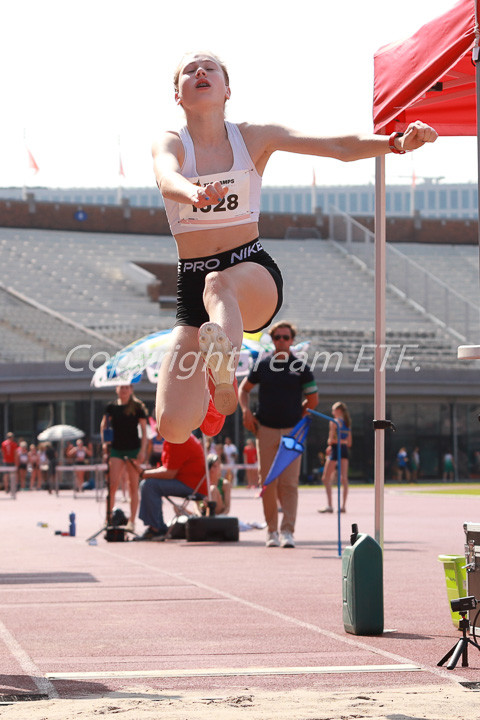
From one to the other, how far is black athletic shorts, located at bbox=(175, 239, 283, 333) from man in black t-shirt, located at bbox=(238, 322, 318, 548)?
20.2 feet

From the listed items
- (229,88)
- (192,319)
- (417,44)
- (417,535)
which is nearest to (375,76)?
(417,44)

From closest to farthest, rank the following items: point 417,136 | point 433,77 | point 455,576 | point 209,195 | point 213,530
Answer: point 209,195 → point 417,136 → point 433,77 → point 455,576 → point 213,530

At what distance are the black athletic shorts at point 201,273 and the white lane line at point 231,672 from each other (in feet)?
5.25

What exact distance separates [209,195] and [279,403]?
296 inches

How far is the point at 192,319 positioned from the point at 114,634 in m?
1.95

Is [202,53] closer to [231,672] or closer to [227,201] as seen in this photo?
[227,201]

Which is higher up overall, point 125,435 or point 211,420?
point 125,435

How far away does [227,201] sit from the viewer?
571 centimetres

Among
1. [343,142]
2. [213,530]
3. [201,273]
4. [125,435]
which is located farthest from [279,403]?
[343,142]

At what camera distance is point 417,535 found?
14875 millimetres

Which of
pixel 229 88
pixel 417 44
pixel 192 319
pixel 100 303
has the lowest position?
pixel 192 319

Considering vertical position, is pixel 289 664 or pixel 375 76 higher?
pixel 375 76

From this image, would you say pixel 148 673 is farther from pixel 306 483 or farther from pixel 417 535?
pixel 306 483

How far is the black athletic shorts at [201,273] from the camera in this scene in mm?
5789
